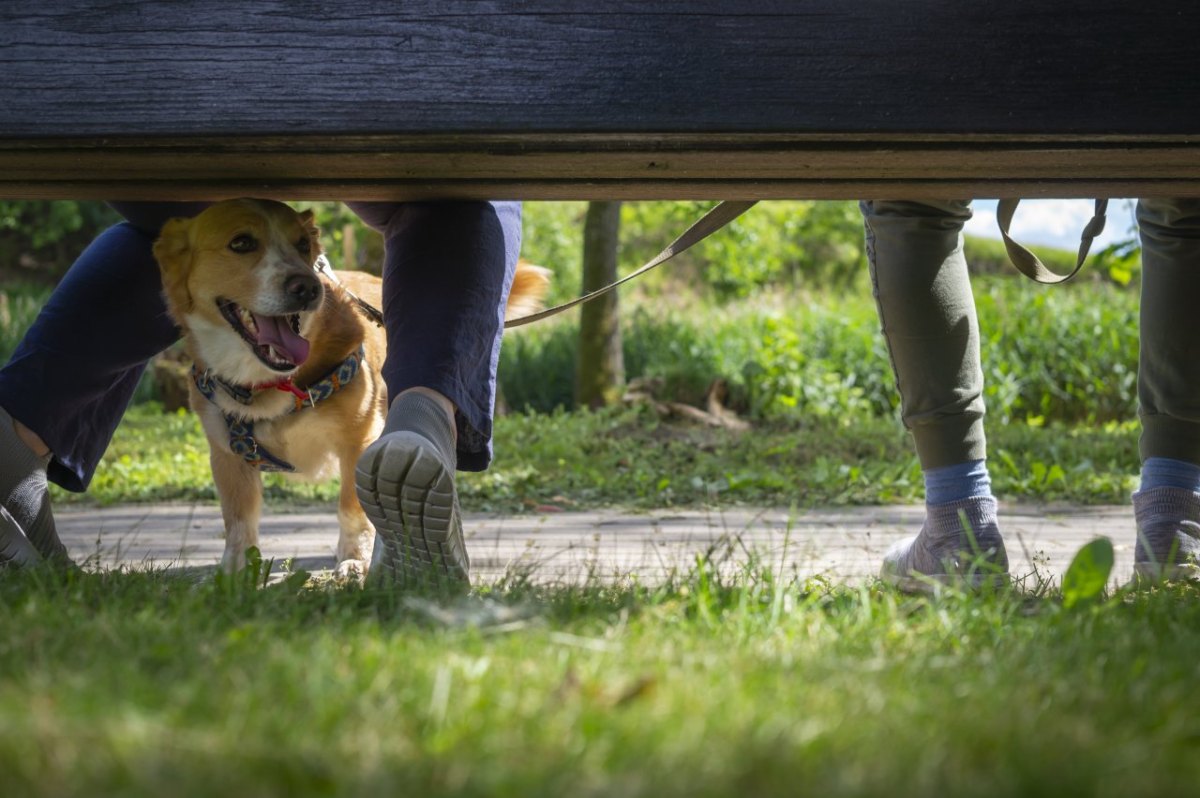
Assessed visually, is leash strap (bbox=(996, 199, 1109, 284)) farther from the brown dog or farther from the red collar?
the red collar

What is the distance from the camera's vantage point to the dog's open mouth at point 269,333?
3.17 meters

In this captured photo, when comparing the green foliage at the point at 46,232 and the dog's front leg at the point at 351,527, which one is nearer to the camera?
the dog's front leg at the point at 351,527

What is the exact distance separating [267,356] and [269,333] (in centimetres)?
9

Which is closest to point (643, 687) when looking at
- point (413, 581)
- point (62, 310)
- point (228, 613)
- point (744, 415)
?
point (228, 613)

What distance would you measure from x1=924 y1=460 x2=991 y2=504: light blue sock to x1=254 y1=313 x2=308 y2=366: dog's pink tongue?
5.45 ft

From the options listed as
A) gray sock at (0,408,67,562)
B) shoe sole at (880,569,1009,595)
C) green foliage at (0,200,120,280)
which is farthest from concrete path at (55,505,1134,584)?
green foliage at (0,200,120,280)

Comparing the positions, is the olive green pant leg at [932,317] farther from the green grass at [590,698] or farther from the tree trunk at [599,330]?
the tree trunk at [599,330]

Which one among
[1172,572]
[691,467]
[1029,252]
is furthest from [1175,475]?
[691,467]

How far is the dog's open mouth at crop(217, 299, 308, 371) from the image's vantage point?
317 centimetres

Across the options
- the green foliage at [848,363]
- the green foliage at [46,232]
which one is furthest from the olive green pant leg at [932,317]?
the green foliage at [46,232]

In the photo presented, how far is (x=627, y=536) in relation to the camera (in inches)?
158

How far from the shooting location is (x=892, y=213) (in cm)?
276

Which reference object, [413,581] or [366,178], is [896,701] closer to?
[413,581]

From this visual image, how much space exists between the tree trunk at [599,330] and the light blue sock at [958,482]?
5.62m
